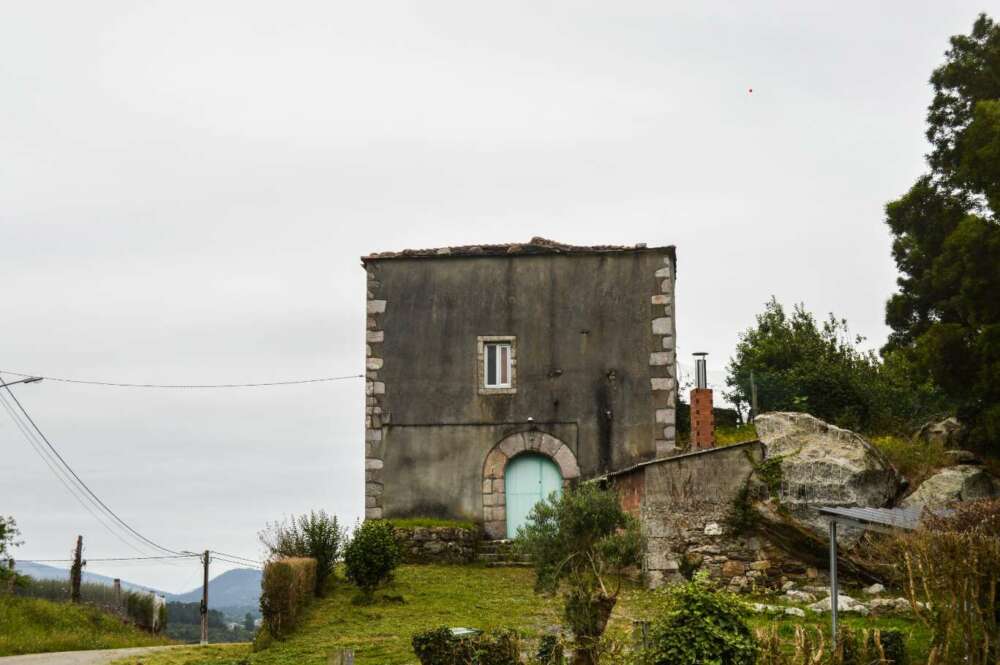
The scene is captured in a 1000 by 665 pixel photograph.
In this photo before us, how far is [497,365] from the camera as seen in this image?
24.7m

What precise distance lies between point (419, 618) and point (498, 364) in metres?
8.24

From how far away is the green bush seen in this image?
494 inches

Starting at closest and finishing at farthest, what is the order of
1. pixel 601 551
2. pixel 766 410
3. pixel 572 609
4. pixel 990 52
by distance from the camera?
pixel 572 609
pixel 601 551
pixel 990 52
pixel 766 410

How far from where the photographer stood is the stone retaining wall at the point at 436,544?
73.3ft

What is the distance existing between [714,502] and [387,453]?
7.47m

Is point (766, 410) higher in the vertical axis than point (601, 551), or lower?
higher

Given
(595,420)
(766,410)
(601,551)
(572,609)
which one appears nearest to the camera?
(572,609)

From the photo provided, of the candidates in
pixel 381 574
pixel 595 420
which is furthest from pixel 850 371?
pixel 381 574

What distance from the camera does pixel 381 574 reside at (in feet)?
63.2

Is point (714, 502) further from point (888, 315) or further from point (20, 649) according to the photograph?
point (20, 649)

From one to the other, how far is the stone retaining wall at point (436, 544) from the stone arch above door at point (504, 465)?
3.43 feet

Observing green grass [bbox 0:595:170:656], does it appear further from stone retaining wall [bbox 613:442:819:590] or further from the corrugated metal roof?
the corrugated metal roof

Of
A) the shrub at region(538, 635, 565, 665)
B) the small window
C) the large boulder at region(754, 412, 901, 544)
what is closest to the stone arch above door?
the small window

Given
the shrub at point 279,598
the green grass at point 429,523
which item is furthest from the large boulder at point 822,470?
the shrub at point 279,598
